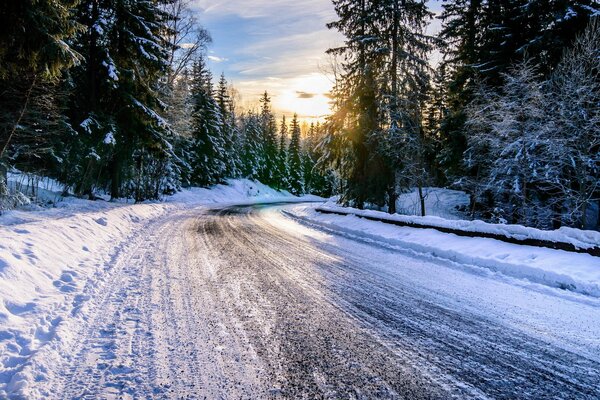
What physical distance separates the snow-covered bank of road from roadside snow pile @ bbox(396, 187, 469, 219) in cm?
1871

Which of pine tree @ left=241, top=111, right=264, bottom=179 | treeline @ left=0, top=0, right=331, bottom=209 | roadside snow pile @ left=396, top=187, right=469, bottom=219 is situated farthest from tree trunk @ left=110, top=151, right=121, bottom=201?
pine tree @ left=241, top=111, right=264, bottom=179

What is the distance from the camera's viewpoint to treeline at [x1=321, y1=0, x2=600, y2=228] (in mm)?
13477

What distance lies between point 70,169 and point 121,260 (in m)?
10.9

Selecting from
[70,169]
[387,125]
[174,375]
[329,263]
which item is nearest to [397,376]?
[174,375]

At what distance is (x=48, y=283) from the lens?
5.04 meters

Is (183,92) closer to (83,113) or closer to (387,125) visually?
(83,113)

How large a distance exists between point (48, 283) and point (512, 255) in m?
8.97

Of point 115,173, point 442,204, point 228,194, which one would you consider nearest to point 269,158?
point 228,194

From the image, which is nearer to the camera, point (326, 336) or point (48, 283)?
point (326, 336)

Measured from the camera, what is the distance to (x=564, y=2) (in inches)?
607

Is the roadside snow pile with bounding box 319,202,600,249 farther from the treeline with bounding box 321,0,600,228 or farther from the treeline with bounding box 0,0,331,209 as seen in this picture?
the treeline with bounding box 0,0,331,209

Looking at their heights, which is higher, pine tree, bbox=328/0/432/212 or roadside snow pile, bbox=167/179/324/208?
pine tree, bbox=328/0/432/212

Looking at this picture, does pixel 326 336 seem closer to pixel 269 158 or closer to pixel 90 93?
pixel 90 93

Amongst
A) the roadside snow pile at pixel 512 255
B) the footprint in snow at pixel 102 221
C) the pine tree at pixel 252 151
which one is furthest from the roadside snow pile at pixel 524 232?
the pine tree at pixel 252 151
